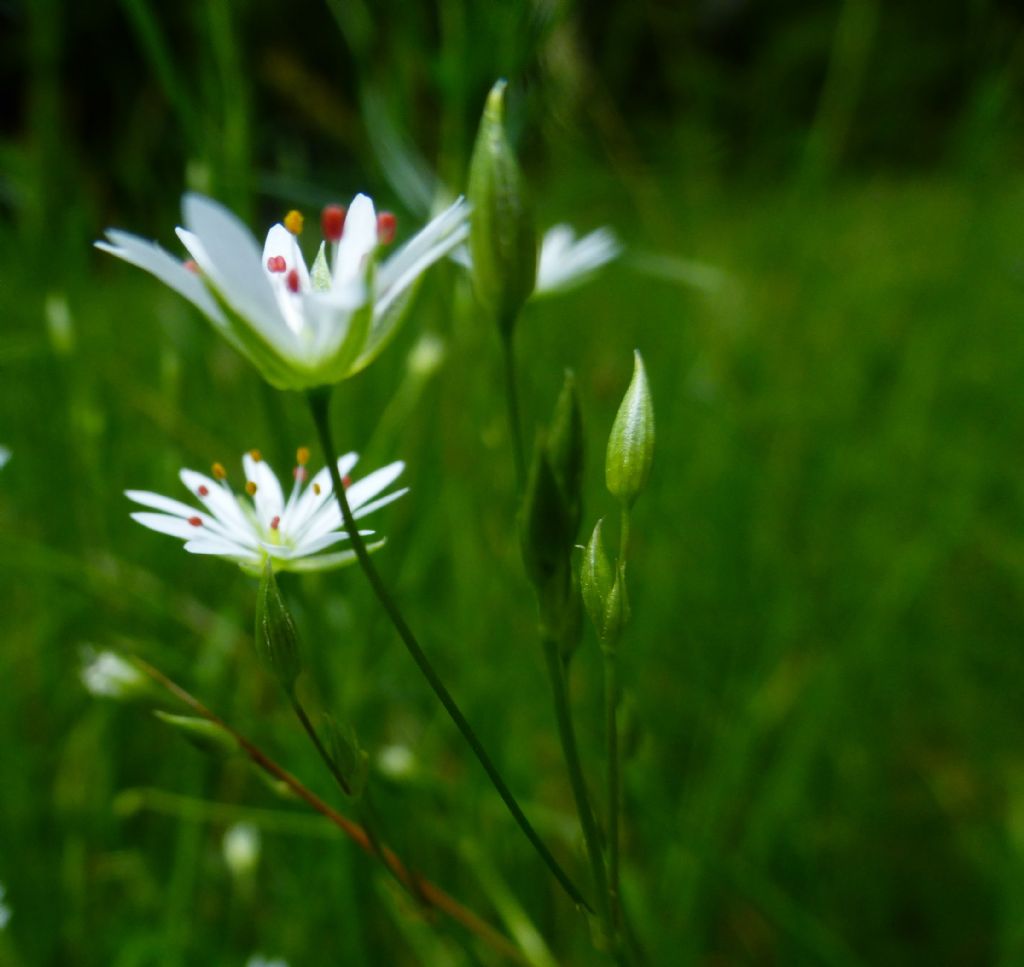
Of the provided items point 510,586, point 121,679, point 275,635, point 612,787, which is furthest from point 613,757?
point 510,586

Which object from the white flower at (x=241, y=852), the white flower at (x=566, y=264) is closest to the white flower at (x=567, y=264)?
the white flower at (x=566, y=264)

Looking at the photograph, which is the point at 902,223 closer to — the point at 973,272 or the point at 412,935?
the point at 973,272

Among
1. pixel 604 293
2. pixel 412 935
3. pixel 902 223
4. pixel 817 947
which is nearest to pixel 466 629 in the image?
pixel 412 935

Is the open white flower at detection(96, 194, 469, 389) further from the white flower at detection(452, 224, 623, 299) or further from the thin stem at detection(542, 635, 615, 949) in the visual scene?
the white flower at detection(452, 224, 623, 299)

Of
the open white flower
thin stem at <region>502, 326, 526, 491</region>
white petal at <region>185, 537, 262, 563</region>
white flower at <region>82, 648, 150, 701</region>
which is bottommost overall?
white flower at <region>82, 648, 150, 701</region>

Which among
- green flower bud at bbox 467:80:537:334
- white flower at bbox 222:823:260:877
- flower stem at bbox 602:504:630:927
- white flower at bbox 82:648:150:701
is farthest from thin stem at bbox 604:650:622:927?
white flower at bbox 222:823:260:877

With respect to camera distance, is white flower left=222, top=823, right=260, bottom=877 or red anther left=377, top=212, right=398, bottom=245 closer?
red anther left=377, top=212, right=398, bottom=245

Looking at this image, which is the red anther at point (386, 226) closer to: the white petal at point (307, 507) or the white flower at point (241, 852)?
the white petal at point (307, 507)
